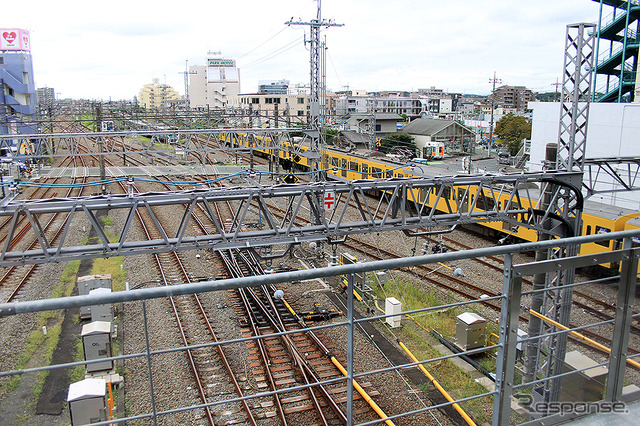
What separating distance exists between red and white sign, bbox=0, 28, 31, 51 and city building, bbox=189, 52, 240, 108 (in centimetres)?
4293

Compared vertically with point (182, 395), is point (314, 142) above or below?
above

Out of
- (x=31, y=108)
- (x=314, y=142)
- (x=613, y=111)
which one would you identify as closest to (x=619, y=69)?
(x=613, y=111)

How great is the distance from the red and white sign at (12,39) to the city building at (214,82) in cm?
4293

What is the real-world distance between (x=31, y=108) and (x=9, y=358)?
3238 cm

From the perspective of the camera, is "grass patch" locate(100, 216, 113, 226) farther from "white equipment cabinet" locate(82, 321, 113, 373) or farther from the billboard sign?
the billboard sign

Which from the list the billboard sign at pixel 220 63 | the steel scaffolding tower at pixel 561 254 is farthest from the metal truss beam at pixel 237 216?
the billboard sign at pixel 220 63

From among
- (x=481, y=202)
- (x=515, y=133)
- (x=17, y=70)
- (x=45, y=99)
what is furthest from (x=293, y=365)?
(x=45, y=99)

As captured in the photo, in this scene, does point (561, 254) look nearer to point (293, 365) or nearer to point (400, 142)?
point (293, 365)

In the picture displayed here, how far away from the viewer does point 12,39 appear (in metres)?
32.9

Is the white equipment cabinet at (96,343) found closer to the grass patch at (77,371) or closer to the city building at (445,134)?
the grass patch at (77,371)

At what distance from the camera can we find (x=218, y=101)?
79000 mm

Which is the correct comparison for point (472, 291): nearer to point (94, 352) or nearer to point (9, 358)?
point (94, 352)

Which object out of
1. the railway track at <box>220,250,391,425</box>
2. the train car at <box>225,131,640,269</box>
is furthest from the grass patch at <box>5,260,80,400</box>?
the train car at <box>225,131,640,269</box>

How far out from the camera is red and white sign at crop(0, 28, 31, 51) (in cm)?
3259
